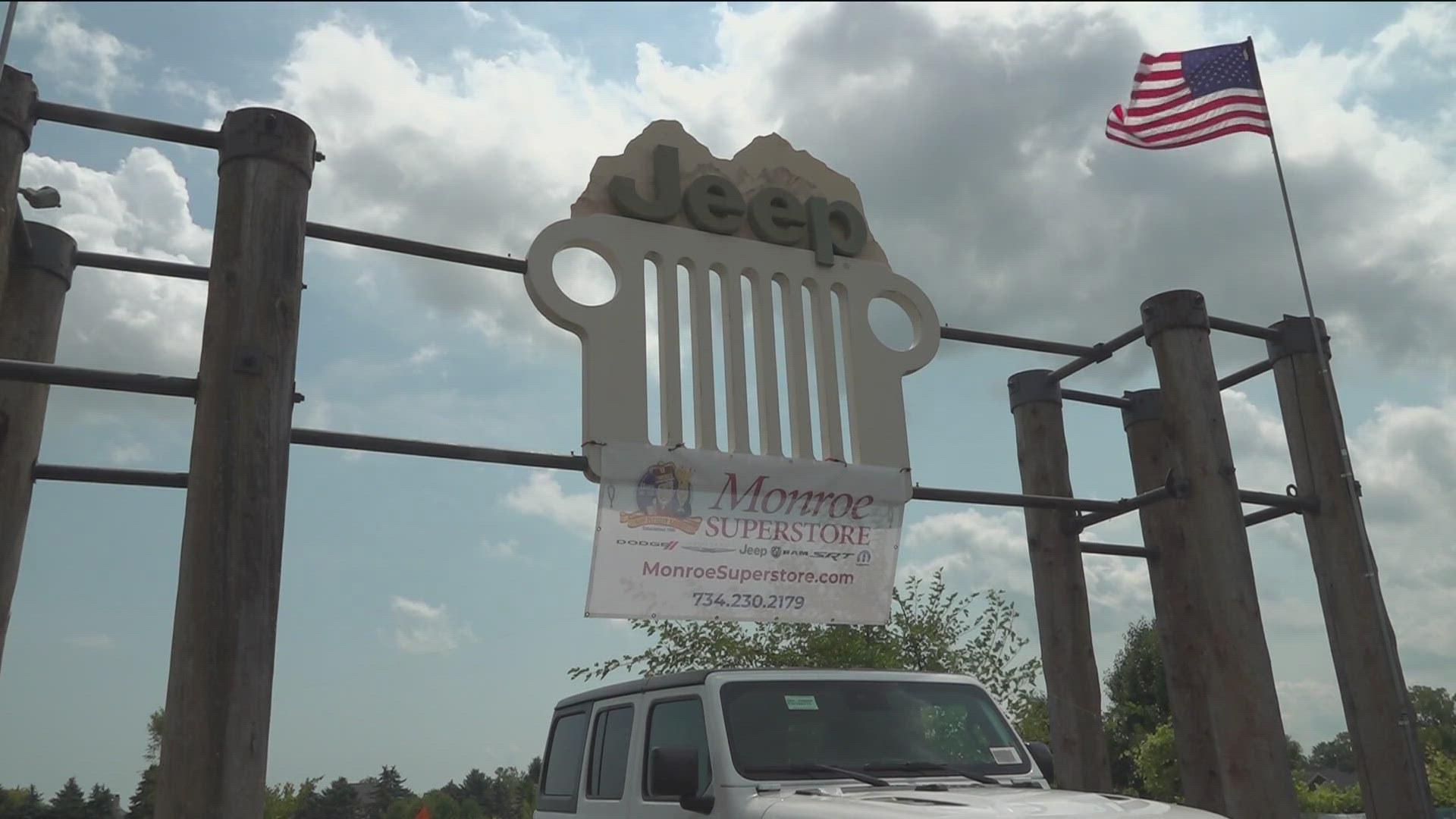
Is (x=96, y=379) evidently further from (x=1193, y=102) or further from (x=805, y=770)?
(x=1193, y=102)

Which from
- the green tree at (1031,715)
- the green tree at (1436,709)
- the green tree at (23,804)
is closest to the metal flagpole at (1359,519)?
the green tree at (1031,715)

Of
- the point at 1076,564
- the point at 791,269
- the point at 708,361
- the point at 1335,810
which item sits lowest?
the point at 1335,810

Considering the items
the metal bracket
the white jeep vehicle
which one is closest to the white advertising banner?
the white jeep vehicle

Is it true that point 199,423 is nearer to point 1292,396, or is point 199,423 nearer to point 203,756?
point 203,756

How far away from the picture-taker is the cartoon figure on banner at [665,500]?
670 centimetres

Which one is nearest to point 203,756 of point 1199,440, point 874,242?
point 874,242

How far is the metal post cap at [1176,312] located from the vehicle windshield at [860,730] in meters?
3.77

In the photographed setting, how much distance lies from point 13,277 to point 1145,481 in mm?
8014

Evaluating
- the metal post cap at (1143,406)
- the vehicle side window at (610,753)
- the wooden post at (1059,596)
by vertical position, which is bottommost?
the vehicle side window at (610,753)

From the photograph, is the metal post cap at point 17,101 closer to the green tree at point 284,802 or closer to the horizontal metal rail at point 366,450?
the horizontal metal rail at point 366,450

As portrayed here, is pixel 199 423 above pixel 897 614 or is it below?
below

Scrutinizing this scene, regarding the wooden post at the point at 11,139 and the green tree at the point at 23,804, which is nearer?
the wooden post at the point at 11,139

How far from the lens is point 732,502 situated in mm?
6996

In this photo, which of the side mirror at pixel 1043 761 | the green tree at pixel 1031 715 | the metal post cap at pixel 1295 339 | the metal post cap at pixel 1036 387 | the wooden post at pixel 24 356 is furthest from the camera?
the green tree at pixel 1031 715
